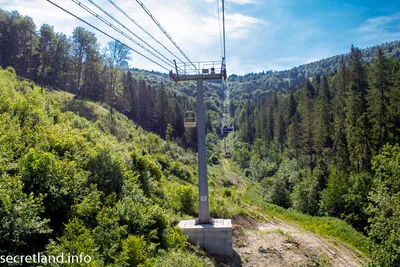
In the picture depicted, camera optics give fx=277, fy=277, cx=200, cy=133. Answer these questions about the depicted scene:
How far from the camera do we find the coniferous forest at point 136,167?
8.94 m

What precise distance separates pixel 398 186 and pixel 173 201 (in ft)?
47.1

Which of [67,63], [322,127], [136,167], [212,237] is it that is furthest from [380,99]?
[67,63]

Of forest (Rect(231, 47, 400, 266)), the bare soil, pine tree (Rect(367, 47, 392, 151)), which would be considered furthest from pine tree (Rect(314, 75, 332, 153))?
the bare soil

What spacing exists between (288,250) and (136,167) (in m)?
10.4

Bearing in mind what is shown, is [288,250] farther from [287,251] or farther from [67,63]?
[67,63]

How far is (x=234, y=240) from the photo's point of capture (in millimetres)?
15953

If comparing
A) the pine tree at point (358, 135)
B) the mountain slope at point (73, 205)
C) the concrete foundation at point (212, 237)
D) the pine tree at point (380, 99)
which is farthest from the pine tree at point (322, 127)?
the concrete foundation at point (212, 237)

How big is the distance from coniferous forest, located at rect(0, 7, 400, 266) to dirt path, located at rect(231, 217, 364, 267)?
72.1 inches

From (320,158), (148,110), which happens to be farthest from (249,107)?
(320,158)

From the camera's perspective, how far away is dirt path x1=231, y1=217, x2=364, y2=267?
45.5ft

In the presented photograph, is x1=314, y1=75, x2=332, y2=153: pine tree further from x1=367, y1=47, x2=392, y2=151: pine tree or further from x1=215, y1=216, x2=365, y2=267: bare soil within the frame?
x1=215, y1=216, x2=365, y2=267: bare soil

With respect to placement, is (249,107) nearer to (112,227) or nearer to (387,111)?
(387,111)

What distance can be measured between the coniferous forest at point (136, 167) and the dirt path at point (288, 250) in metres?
1.83

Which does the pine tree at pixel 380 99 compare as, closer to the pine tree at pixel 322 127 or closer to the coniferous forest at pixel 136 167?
the coniferous forest at pixel 136 167
